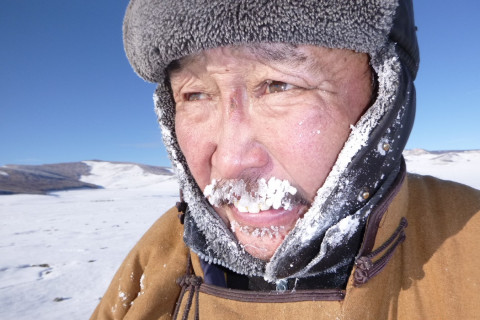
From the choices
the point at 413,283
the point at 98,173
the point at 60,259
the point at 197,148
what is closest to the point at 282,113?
the point at 197,148

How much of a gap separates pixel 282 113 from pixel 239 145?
150mm

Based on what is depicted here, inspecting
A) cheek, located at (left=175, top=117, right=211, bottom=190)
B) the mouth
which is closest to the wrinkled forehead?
cheek, located at (left=175, top=117, right=211, bottom=190)

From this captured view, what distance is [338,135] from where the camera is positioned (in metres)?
0.87

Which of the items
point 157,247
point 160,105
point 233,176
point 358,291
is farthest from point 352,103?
point 157,247

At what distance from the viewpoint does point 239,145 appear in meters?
0.88

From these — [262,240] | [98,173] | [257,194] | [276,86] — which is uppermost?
[98,173]

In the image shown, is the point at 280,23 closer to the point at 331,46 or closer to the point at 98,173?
the point at 331,46

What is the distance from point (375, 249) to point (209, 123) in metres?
0.62

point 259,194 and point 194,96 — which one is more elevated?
point 194,96

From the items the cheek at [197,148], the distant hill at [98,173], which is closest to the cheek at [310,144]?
the cheek at [197,148]

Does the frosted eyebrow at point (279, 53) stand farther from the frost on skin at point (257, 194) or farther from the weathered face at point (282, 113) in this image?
the frost on skin at point (257, 194)

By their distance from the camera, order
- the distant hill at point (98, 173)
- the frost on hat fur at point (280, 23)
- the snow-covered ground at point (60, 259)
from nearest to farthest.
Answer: the frost on hat fur at point (280, 23) < the snow-covered ground at point (60, 259) < the distant hill at point (98, 173)

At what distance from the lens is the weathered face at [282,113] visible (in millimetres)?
845

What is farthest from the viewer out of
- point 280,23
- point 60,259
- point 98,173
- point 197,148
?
point 98,173
